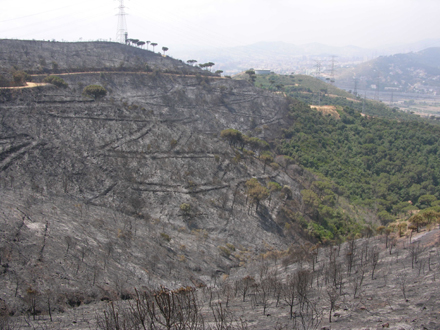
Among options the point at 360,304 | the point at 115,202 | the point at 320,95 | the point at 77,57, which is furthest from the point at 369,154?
the point at 77,57

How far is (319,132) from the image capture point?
7469 centimetres

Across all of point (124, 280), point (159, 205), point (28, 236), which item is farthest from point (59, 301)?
point (159, 205)

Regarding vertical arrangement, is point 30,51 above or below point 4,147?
above

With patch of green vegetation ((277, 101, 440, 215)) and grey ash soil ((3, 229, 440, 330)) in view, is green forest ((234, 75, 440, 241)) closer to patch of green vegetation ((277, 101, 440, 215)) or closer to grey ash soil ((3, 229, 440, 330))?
patch of green vegetation ((277, 101, 440, 215))

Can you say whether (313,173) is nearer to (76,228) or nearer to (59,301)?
(76,228)

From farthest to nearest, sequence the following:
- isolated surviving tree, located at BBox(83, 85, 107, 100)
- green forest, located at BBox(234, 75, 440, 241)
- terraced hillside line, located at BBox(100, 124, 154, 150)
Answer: isolated surviving tree, located at BBox(83, 85, 107, 100)
green forest, located at BBox(234, 75, 440, 241)
terraced hillside line, located at BBox(100, 124, 154, 150)

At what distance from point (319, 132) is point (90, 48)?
6663 centimetres

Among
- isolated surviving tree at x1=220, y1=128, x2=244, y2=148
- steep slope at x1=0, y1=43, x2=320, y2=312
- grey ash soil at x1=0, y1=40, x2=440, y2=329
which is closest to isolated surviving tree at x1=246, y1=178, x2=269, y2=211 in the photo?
steep slope at x1=0, y1=43, x2=320, y2=312

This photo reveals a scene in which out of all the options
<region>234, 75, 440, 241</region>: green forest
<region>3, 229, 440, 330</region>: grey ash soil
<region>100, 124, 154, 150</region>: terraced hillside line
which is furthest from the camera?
<region>234, 75, 440, 241</region>: green forest

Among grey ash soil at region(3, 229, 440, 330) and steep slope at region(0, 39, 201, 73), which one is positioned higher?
steep slope at region(0, 39, 201, 73)

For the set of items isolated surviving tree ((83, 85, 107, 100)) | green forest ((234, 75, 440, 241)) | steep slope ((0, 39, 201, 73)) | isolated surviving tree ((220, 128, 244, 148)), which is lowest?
green forest ((234, 75, 440, 241))

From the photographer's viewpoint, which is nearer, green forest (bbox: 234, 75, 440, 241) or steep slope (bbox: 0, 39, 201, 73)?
green forest (bbox: 234, 75, 440, 241)

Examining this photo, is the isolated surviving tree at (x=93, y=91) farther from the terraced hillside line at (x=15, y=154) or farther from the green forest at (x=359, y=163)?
the green forest at (x=359, y=163)

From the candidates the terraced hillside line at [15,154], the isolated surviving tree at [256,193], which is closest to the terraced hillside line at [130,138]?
the terraced hillside line at [15,154]
